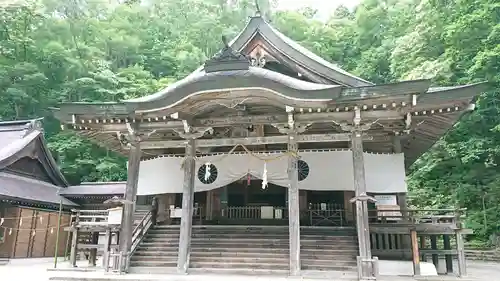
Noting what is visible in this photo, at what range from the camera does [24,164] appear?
17406 mm

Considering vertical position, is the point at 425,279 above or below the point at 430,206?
below

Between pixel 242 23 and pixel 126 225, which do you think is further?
pixel 242 23

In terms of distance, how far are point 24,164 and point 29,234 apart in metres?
3.50

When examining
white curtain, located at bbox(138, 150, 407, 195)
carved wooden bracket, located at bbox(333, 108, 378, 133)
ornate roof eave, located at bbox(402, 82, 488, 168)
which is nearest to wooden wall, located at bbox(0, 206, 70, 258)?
white curtain, located at bbox(138, 150, 407, 195)

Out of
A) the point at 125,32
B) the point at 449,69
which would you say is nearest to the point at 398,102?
the point at 449,69

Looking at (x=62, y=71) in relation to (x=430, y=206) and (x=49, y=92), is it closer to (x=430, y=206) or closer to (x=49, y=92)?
(x=49, y=92)

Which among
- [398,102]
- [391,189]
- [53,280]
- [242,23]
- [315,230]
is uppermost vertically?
[242,23]

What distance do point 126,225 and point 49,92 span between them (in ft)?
72.6

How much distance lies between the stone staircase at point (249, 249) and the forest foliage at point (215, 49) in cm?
596

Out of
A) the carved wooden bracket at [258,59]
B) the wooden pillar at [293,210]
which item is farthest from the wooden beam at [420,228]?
the carved wooden bracket at [258,59]

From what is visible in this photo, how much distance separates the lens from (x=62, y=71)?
92.4 ft

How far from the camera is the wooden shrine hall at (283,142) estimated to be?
8648 millimetres

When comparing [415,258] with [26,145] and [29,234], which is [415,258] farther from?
[26,145]

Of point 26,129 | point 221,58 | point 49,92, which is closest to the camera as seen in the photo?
point 221,58
